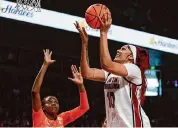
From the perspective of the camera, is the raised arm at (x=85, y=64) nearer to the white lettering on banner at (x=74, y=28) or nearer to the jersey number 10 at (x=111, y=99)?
the jersey number 10 at (x=111, y=99)

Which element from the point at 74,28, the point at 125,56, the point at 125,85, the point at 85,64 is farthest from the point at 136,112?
the point at 74,28

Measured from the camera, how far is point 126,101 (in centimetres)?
287

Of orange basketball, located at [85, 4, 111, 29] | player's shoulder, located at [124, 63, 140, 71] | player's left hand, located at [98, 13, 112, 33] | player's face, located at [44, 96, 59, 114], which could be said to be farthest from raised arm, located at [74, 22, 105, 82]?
player's face, located at [44, 96, 59, 114]

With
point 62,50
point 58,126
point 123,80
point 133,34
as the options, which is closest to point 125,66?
point 123,80

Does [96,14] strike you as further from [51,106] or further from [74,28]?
[74,28]

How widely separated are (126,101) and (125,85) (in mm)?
129

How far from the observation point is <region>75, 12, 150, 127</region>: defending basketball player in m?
2.80

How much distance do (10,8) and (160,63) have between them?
28.9 ft

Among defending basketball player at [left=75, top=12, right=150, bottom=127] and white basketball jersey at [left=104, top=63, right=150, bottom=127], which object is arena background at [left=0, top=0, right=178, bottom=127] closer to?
defending basketball player at [left=75, top=12, right=150, bottom=127]

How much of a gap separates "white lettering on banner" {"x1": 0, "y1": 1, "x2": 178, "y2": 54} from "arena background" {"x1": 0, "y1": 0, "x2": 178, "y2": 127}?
15.3 inches

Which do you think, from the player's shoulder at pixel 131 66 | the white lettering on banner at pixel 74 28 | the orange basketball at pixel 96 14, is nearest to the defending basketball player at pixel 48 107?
the orange basketball at pixel 96 14

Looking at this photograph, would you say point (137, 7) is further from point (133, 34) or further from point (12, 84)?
point (12, 84)

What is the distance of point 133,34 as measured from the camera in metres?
10.7

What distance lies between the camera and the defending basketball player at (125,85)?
2803 millimetres
